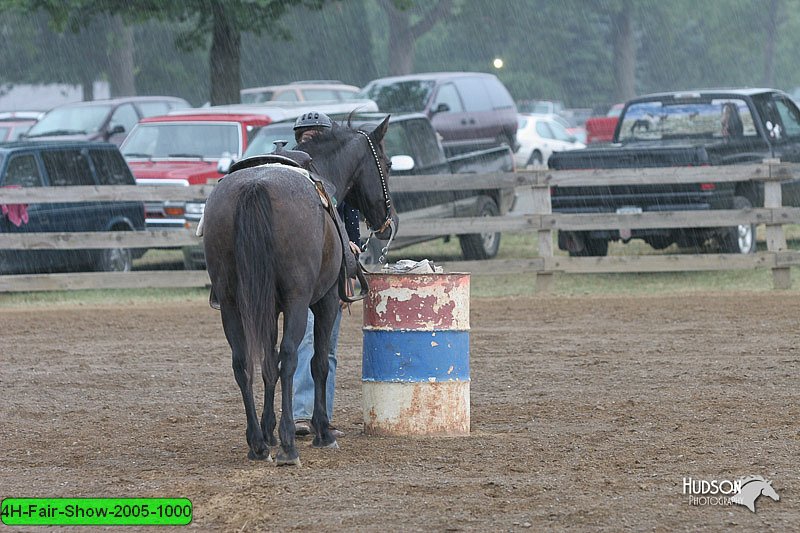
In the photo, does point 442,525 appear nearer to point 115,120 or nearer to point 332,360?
point 332,360

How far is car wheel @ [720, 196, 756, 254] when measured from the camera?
1670 centimetres

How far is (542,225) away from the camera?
1606 cm

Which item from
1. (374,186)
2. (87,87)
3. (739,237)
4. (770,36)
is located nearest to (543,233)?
(739,237)

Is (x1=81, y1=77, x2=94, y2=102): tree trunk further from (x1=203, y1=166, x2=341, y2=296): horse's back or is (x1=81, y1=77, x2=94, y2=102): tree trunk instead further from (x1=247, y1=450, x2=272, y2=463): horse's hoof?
(x1=247, y1=450, x2=272, y2=463): horse's hoof

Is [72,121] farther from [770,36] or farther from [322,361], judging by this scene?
[770,36]

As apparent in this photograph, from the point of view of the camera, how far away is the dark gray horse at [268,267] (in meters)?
6.88

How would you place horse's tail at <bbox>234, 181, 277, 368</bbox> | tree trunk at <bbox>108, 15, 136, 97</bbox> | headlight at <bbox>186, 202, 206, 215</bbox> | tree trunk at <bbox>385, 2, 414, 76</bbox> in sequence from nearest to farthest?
horse's tail at <bbox>234, 181, 277, 368</bbox> < headlight at <bbox>186, 202, 206, 215</bbox> < tree trunk at <bbox>108, 15, 136, 97</bbox> < tree trunk at <bbox>385, 2, 414, 76</bbox>

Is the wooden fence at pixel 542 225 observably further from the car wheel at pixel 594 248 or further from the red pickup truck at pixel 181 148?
the red pickup truck at pixel 181 148

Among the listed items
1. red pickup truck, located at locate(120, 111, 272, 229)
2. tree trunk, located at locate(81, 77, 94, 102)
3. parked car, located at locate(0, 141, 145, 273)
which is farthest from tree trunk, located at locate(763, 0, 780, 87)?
parked car, located at locate(0, 141, 145, 273)

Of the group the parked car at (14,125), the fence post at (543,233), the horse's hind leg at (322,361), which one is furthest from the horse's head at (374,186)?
the parked car at (14,125)

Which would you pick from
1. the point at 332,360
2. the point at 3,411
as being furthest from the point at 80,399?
the point at 332,360

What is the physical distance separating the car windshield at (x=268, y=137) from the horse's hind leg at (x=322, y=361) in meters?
8.63

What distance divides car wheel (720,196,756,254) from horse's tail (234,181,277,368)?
10.8 metres

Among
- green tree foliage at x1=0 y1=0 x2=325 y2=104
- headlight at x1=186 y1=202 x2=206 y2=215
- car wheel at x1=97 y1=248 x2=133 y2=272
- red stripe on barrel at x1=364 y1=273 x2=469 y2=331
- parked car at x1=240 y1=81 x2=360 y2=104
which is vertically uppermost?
green tree foliage at x1=0 y1=0 x2=325 y2=104
